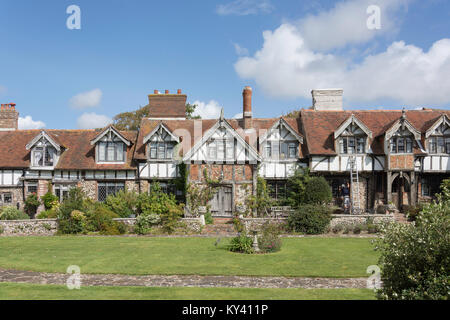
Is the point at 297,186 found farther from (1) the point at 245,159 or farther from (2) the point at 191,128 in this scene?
(2) the point at 191,128

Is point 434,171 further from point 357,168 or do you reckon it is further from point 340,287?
point 340,287

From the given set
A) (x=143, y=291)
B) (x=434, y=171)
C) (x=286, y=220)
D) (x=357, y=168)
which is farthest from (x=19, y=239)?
(x=434, y=171)

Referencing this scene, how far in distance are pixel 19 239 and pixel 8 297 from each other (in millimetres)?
11538

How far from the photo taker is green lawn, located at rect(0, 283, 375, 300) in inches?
331

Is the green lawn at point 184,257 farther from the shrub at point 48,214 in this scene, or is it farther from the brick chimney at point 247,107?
the brick chimney at point 247,107

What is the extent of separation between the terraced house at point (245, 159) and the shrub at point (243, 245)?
9.12m

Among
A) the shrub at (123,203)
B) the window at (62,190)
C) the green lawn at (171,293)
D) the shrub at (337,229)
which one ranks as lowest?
the shrub at (337,229)

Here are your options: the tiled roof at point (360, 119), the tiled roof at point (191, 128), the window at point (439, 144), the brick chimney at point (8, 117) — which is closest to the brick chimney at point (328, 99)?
the tiled roof at point (360, 119)

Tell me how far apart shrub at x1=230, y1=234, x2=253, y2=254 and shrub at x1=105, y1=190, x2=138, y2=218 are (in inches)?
409

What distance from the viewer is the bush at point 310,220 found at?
19.8 metres

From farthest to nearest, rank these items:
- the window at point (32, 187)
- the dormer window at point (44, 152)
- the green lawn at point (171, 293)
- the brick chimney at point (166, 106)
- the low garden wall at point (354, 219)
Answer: the brick chimney at point (166, 106), the dormer window at point (44, 152), the window at point (32, 187), the low garden wall at point (354, 219), the green lawn at point (171, 293)

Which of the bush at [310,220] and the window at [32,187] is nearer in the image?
the bush at [310,220]

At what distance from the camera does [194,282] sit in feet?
32.9

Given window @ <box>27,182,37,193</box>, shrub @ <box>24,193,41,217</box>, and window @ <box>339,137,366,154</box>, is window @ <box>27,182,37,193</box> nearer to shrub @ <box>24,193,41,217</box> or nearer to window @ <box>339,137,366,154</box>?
shrub @ <box>24,193,41,217</box>
